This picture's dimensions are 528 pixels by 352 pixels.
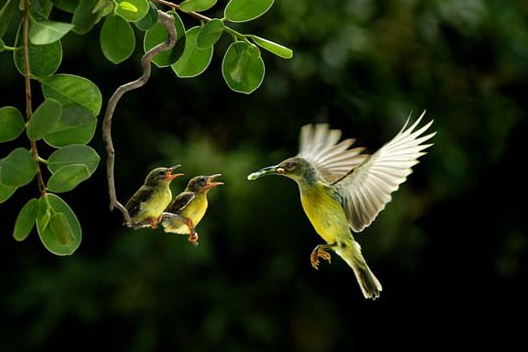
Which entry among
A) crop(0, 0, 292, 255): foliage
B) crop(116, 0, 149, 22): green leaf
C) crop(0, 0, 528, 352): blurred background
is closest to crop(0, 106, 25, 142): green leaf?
crop(0, 0, 292, 255): foliage

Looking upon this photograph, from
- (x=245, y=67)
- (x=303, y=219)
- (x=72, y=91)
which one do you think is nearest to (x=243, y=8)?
(x=245, y=67)

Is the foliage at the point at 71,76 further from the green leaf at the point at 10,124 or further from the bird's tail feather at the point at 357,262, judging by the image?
the bird's tail feather at the point at 357,262

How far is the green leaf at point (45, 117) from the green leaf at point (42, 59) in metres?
0.11

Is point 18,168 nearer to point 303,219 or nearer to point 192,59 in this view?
point 192,59

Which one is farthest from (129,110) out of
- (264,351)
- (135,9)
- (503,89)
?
(135,9)

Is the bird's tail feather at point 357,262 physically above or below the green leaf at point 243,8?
below

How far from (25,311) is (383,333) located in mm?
1507

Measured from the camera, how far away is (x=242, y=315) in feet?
14.8

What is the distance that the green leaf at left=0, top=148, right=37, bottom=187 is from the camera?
71 centimetres

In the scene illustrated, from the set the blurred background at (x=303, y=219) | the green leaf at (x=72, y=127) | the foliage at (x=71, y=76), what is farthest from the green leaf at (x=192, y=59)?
the blurred background at (x=303, y=219)

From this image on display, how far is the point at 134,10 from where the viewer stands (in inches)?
30.5

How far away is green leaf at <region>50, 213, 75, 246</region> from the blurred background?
3407mm

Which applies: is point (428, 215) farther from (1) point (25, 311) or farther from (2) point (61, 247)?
(2) point (61, 247)

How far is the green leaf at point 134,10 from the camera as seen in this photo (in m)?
0.77
